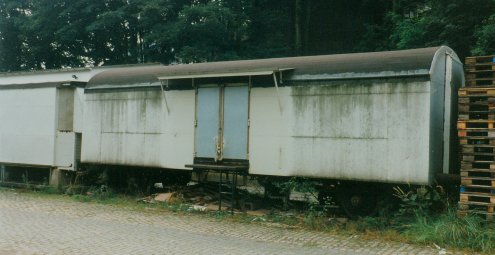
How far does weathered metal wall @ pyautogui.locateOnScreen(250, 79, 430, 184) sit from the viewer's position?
408 inches

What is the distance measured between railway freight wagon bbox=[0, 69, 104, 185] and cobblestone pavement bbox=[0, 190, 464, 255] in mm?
3727

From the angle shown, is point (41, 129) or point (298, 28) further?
point (298, 28)

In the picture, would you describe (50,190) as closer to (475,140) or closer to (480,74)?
(475,140)

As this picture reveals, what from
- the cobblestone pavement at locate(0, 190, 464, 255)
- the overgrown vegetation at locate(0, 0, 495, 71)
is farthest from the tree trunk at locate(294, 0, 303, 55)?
the cobblestone pavement at locate(0, 190, 464, 255)

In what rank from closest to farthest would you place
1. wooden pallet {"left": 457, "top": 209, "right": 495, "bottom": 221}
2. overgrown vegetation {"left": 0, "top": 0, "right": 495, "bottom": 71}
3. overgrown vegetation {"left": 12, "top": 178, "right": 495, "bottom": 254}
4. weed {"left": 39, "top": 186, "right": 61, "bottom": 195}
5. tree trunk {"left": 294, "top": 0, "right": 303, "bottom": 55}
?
overgrown vegetation {"left": 12, "top": 178, "right": 495, "bottom": 254}, wooden pallet {"left": 457, "top": 209, "right": 495, "bottom": 221}, weed {"left": 39, "top": 186, "right": 61, "bottom": 195}, overgrown vegetation {"left": 0, "top": 0, "right": 495, "bottom": 71}, tree trunk {"left": 294, "top": 0, "right": 303, "bottom": 55}

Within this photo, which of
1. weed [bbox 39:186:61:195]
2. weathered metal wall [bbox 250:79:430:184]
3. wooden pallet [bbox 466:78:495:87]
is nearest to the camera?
wooden pallet [bbox 466:78:495:87]

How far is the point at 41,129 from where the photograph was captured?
16.6 meters

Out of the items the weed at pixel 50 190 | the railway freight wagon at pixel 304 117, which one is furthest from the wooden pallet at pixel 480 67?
the weed at pixel 50 190

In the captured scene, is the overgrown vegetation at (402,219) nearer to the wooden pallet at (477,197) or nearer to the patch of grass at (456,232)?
the patch of grass at (456,232)

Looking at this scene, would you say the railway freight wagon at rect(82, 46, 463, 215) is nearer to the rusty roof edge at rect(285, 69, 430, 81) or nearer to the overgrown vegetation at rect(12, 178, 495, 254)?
the rusty roof edge at rect(285, 69, 430, 81)

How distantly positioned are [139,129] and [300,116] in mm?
4873

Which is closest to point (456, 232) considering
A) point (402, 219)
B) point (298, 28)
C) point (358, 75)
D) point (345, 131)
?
point (402, 219)

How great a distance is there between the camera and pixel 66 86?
1647 cm

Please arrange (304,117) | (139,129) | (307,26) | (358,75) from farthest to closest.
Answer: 1. (307,26)
2. (139,129)
3. (304,117)
4. (358,75)
